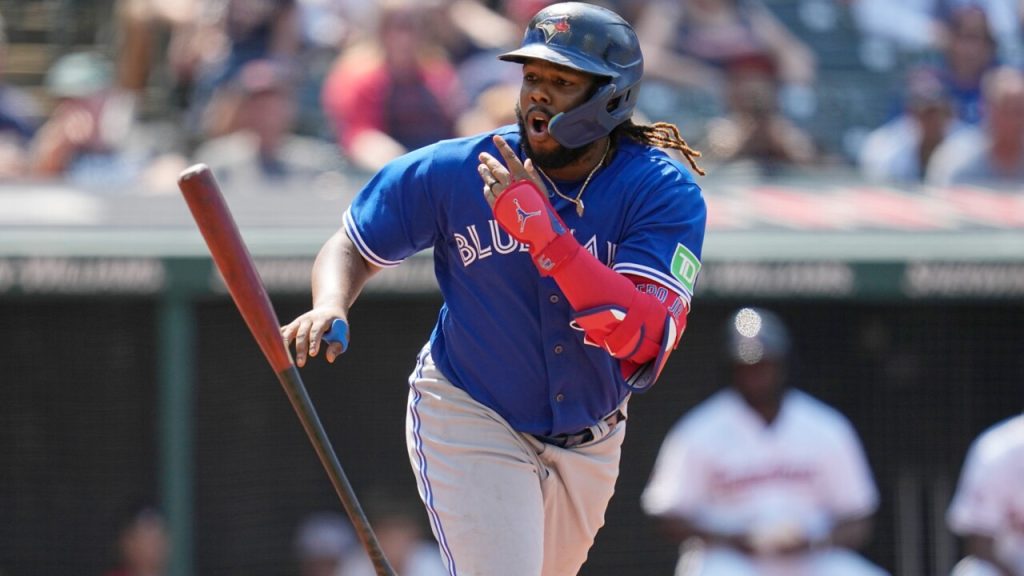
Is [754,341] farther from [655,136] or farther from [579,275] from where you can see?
[579,275]

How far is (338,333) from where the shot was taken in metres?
3.38

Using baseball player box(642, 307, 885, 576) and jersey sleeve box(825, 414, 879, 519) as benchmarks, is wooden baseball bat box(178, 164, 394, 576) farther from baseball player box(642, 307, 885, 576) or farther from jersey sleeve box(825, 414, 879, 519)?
jersey sleeve box(825, 414, 879, 519)

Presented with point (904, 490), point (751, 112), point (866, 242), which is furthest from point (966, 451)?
point (751, 112)

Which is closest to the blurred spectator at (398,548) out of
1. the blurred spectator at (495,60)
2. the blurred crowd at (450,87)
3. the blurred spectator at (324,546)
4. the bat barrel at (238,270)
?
the blurred spectator at (324,546)

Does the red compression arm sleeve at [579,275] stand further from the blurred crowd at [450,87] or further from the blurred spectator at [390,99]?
the blurred spectator at [390,99]

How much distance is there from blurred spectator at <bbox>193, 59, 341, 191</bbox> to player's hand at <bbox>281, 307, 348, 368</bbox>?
3738 mm

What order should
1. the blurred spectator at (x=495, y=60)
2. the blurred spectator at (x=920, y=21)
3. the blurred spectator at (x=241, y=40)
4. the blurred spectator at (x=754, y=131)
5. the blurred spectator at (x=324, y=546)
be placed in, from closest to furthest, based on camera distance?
the blurred spectator at (x=324, y=546), the blurred spectator at (x=754, y=131), the blurred spectator at (x=241, y=40), the blurred spectator at (x=495, y=60), the blurred spectator at (x=920, y=21)

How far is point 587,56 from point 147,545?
4016mm

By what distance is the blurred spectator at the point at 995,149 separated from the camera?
7578 millimetres

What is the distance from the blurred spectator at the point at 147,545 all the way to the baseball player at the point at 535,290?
11.1 feet

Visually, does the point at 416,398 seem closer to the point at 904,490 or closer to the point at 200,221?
the point at 200,221

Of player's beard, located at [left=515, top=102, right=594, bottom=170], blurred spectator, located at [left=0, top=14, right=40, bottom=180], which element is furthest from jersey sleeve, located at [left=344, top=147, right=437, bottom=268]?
blurred spectator, located at [left=0, top=14, right=40, bottom=180]

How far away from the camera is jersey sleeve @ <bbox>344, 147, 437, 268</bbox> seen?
3.66m

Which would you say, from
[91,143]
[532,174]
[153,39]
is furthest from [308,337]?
[153,39]
